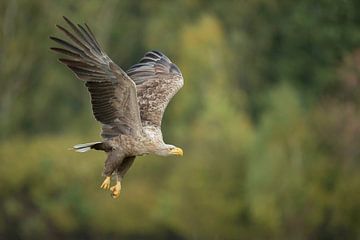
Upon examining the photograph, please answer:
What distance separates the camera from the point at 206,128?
39.7 meters

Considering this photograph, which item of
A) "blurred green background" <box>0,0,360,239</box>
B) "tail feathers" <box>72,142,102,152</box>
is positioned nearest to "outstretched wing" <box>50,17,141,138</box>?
"tail feathers" <box>72,142,102,152</box>

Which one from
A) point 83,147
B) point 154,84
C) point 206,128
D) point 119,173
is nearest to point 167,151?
point 119,173

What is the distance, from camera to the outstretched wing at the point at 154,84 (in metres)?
17.0

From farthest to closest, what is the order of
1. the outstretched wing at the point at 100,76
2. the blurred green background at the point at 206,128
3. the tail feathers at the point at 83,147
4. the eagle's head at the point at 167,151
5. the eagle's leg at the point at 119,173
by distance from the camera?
the blurred green background at the point at 206,128 → the eagle's leg at the point at 119,173 → the tail feathers at the point at 83,147 → the eagle's head at the point at 167,151 → the outstretched wing at the point at 100,76

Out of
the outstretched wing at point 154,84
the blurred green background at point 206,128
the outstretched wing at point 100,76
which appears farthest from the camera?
the blurred green background at point 206,128

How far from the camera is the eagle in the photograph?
619 inches

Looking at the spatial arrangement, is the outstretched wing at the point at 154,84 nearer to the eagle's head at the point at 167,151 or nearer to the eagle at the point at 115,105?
the eagle at the point at 115,105

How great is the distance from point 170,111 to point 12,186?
8533 mm

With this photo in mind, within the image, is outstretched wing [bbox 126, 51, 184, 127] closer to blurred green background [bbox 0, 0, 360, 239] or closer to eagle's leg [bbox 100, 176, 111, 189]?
eagle's leg [bbox 100, 176, 111, 189]

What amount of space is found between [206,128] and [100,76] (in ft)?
78.5

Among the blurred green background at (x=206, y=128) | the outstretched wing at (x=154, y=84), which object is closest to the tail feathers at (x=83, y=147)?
the outstretched wing at (x=154, y=84)

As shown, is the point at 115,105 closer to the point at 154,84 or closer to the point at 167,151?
the point at 167,151

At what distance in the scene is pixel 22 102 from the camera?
152 feet

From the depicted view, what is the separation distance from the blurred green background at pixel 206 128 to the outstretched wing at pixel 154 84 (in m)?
8.38
